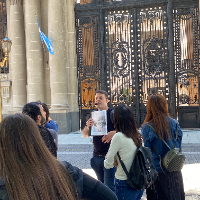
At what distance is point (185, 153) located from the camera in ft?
31.7

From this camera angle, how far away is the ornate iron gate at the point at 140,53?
14508mm

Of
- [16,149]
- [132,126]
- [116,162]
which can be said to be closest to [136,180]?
[116,162]

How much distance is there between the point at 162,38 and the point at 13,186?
13.9 meters

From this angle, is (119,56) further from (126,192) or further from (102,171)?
(126,192)

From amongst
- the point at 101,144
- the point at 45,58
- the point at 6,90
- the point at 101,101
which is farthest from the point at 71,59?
the point at 101,144

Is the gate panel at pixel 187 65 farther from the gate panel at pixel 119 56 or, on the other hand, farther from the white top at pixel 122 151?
the white top at pixel 122 151

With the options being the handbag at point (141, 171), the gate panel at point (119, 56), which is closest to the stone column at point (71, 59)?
the gate panel at point (119, 56)

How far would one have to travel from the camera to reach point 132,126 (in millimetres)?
3584

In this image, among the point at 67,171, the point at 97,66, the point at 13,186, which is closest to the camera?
the point at 13,186

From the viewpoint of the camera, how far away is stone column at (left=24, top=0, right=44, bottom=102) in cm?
1548

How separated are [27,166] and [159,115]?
2445 mm

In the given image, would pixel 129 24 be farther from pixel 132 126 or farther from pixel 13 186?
pixel 13 186

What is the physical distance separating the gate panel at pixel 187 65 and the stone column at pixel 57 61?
4.81 metres

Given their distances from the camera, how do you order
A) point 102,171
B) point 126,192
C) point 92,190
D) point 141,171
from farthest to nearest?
point 102,171
point 126,192
point 141,171
point 92,190
